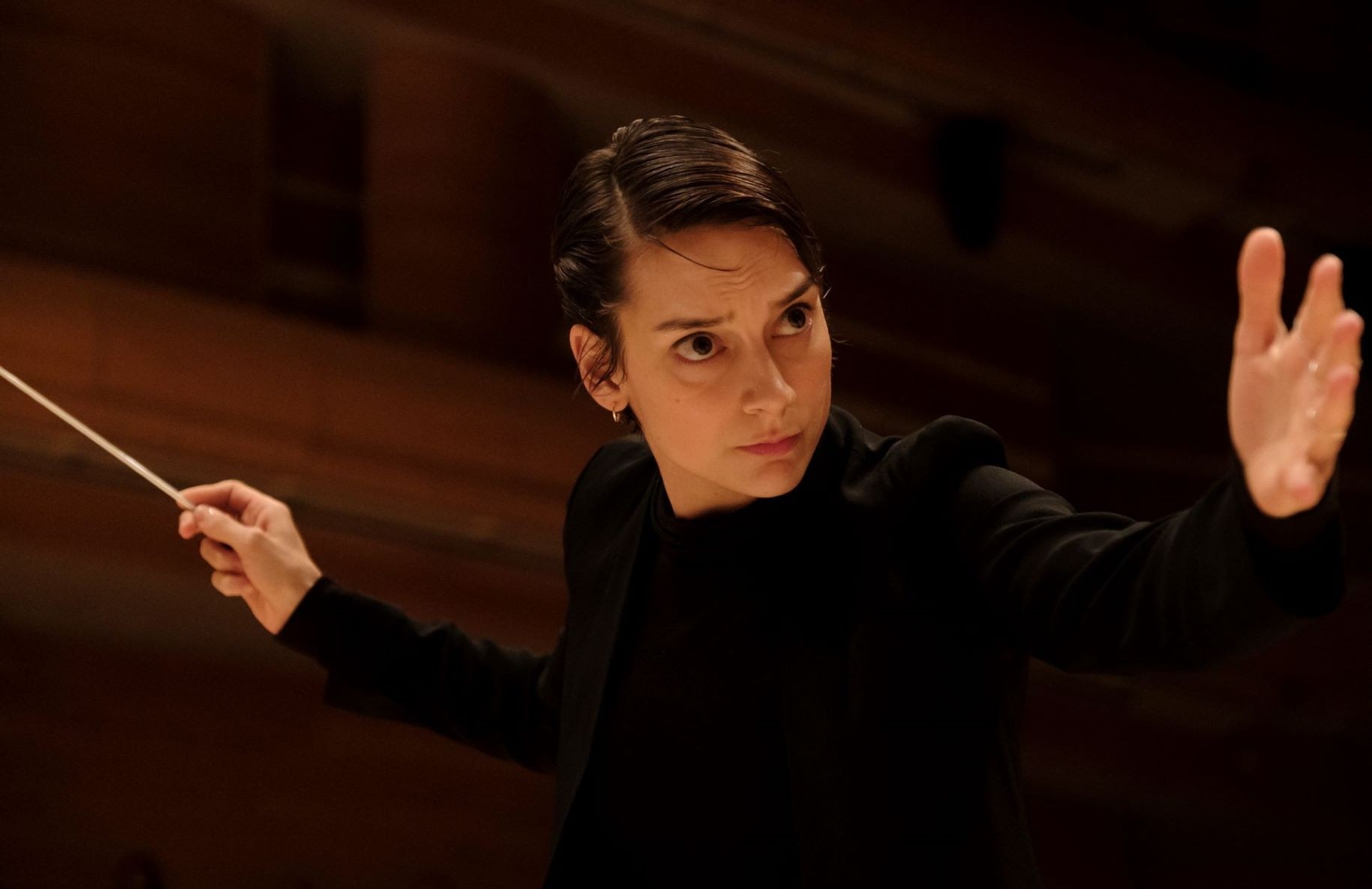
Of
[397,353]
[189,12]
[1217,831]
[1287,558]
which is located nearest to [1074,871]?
[1217,831]

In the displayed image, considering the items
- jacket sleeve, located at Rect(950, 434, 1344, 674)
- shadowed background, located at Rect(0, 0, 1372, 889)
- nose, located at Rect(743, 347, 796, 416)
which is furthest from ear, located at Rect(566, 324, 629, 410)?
shadowed background, located at Rect(0, 0, 1372, 889)

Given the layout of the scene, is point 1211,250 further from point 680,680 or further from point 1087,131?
point 680,680

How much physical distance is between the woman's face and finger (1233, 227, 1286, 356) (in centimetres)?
28

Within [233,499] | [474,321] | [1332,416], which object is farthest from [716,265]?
[474,321]

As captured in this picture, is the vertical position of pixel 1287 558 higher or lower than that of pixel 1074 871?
higher

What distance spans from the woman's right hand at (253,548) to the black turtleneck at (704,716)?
11.8 inches

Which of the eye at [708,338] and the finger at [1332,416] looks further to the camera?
the eye at [708,338]

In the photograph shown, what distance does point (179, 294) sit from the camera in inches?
82.1

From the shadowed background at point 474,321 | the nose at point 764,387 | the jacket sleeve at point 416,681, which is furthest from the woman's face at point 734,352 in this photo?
the shadowed background at point 474,321

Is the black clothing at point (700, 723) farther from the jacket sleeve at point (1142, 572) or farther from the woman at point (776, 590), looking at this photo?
the jacket sleeve at point (1142, 572)

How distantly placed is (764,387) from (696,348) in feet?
0.18

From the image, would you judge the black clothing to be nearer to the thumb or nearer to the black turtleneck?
the black turtleneck

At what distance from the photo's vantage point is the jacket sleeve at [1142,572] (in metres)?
0.56

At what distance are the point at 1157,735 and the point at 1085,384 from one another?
3.99 ft
